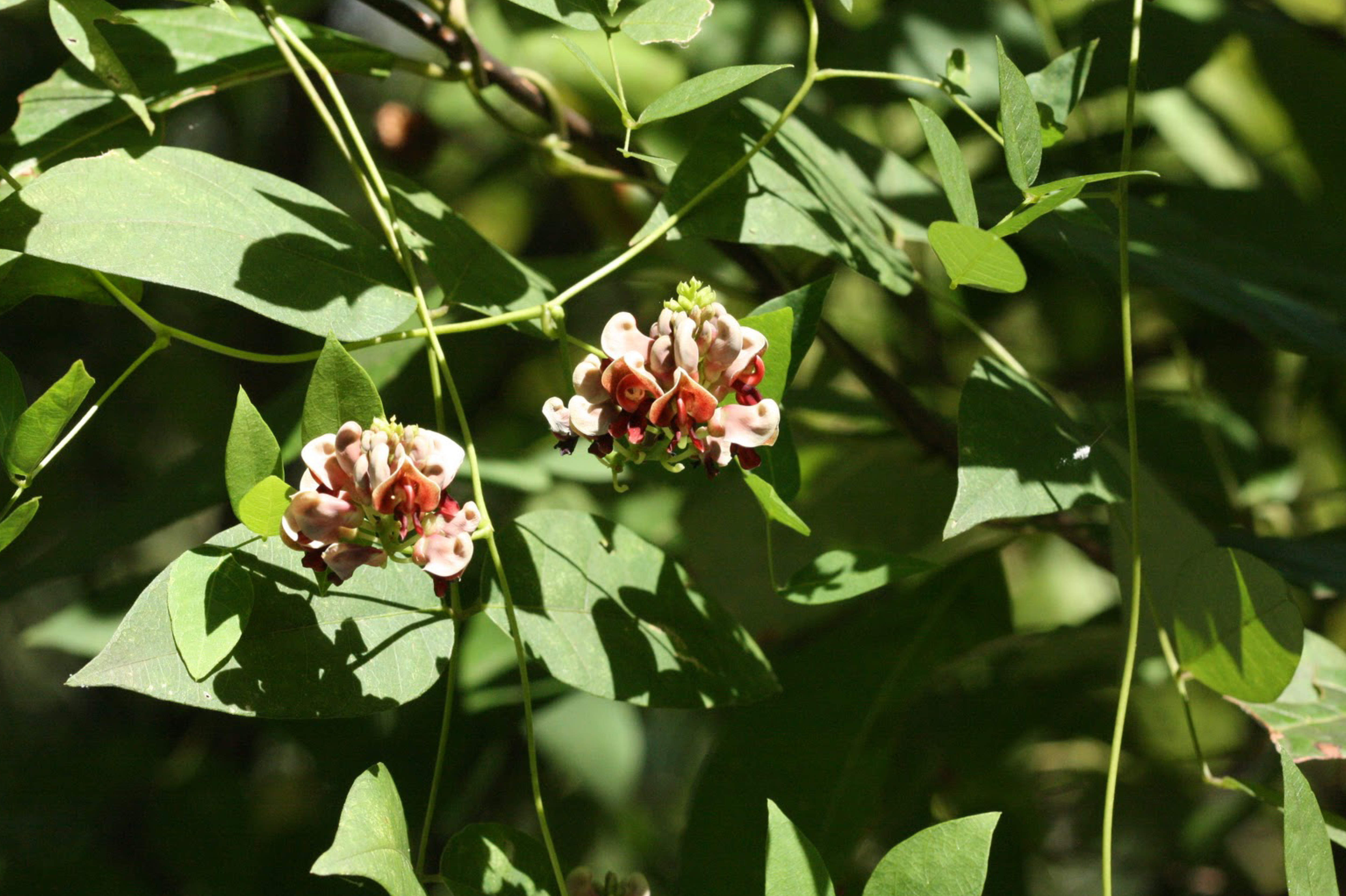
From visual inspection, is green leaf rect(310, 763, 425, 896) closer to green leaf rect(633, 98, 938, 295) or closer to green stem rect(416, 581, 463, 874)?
green stem rect(416, 581, 463, 874)

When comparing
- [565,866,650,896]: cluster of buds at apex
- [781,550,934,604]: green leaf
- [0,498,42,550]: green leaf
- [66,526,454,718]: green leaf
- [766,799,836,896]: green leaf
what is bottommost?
[565,866,650,896]: cluster of buds at apex

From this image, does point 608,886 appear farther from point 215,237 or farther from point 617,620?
point 215,237

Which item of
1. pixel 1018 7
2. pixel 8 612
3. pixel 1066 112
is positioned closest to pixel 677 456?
pixel 1066 112

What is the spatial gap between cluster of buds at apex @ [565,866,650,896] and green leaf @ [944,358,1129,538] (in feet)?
0.54

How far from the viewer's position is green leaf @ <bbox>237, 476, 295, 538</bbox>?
0.33 meters

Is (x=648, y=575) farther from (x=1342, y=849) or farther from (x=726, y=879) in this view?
(x=1342, y=849)

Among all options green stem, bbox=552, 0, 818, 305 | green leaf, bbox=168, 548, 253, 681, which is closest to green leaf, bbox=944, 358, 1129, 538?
green stem, bbox=552, 0, 818, 305

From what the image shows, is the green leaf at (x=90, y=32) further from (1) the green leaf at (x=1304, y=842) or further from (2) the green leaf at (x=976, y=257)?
(1) the green leaf at (x=1304, y=842)

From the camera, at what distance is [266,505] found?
33 cm

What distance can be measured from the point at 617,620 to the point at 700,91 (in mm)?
196

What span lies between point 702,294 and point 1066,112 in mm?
199

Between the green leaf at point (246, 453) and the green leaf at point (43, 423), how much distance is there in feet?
0.18

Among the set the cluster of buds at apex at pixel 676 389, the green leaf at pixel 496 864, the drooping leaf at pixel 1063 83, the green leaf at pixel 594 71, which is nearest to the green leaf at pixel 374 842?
the green leaf at pixel 496 864

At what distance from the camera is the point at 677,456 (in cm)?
39
